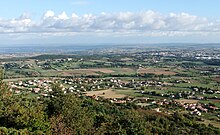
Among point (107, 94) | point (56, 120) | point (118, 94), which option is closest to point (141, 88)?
point (118, 94)

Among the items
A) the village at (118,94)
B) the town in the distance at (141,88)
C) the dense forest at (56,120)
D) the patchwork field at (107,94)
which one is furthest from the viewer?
the patchwork field at (107,94)

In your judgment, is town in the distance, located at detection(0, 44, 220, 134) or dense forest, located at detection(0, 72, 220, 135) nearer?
dense forest, located at detection(0, 72, 220, 135)

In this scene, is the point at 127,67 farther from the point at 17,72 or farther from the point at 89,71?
the point at 17,72

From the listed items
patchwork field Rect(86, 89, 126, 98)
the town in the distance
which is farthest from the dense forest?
patchwork field Rect(86, 89, 126, 98)

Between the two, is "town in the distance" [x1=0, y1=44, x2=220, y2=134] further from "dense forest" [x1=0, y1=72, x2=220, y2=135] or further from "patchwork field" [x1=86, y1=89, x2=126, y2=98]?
"dense forest" [x1=0, y1=72, x2=220, y2=135]

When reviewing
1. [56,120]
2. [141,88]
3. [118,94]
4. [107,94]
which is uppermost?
[56,120]

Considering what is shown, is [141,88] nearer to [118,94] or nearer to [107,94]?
[118,94]

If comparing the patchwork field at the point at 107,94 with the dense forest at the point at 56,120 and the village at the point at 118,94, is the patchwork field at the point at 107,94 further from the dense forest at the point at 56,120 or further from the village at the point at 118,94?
the dense forest at the point at 56,120

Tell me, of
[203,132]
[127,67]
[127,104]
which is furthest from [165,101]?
[127,67]

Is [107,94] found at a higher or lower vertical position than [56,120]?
lower

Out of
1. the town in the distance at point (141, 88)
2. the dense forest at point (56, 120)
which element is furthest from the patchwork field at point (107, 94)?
the dense forest at point (56, 120)

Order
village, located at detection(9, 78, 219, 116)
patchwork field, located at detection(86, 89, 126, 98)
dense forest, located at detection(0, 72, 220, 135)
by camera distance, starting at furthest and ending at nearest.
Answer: patchwork field, located at detection(86, 89, 126, 98), village, located at detection(9, 78, 219, 116), dense forest, located at detection(0, 72, 220, 135)
